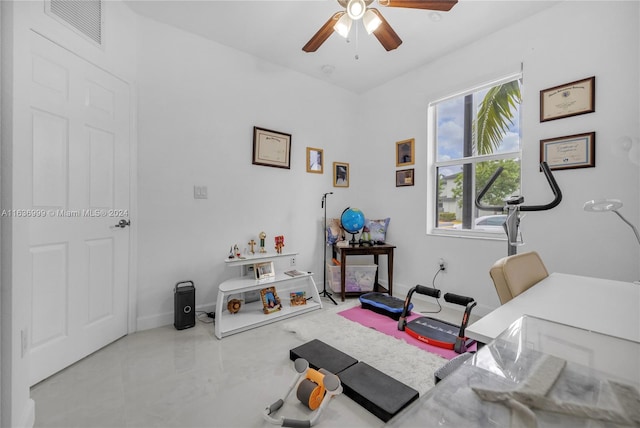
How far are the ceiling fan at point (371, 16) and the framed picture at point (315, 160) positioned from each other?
1438 mm

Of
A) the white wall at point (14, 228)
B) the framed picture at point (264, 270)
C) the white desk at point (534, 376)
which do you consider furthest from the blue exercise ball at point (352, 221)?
the white wall at point (14, 228)

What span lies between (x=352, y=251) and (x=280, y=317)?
1098mm

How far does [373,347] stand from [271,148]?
88.9 inches

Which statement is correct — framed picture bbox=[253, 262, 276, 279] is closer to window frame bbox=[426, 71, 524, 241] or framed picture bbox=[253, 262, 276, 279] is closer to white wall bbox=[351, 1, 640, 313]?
white wall bbox=[351, 1, 640, 313]

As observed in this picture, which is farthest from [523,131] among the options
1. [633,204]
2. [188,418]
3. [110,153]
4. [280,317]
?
[110,153]

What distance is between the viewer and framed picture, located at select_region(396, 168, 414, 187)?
3.28 metres

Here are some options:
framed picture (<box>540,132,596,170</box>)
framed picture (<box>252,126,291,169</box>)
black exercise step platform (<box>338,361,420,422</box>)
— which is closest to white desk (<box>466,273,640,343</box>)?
black exercise step platform (<box>338,361,420,422</box>)

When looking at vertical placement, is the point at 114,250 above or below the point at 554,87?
below

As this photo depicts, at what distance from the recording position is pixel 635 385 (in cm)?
55

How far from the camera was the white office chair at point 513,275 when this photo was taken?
3.70ft

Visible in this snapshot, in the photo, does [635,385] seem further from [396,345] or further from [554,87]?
[554,87]

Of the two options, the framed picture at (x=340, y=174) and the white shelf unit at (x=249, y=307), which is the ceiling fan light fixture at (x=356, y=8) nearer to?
the framed picture at (x=340, y=174)

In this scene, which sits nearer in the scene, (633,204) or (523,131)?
(633,204)

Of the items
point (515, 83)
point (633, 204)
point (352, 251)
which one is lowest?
point (352, 251)
